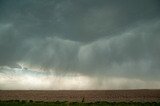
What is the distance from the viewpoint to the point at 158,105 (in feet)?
127

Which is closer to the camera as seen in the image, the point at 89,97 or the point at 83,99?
the point at 83,99

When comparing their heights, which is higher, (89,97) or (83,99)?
(89,97)

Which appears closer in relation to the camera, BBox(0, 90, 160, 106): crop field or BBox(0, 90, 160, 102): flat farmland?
BBox(0, 90, 160, 106): crop field

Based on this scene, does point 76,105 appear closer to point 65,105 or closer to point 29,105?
point 65,105

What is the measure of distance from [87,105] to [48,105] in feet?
17.5

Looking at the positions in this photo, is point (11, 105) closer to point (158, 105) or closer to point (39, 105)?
point (39, 105)

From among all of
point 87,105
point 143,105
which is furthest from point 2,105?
point 143,105

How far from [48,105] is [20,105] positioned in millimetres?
3800

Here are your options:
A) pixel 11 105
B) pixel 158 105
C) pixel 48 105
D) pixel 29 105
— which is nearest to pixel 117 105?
pixel 158 105

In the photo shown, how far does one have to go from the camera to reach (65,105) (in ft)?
128

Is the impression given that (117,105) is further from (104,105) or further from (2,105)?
(2,105)

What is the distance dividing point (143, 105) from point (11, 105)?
702 inches

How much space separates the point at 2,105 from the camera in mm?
38469

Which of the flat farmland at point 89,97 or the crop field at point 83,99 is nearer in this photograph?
the crop field at point 83,99
